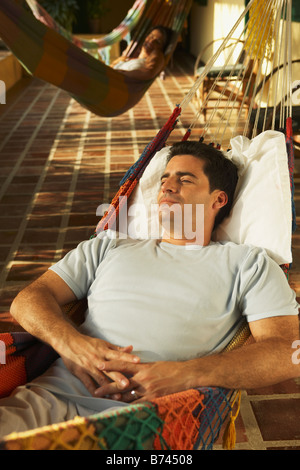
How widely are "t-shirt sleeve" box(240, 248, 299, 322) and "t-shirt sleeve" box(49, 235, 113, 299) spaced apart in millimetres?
389

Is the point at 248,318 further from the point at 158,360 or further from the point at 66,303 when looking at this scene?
the point at 66,303

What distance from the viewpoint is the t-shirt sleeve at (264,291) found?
1240 mm

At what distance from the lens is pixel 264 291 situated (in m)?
1.26

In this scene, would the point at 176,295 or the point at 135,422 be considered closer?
the point at 135,422

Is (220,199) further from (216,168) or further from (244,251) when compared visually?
(244,251)

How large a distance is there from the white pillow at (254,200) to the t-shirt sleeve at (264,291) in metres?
0.13

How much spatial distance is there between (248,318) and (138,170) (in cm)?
74

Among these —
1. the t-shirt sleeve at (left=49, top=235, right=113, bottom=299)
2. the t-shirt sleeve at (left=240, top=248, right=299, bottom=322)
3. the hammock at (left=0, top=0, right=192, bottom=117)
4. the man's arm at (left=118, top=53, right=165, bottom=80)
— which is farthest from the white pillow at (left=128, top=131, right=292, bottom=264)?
the man's arm at (left=118, top=53, right=165, bottom=80)

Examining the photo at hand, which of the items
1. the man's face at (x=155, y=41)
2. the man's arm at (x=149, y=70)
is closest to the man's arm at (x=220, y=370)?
the man's arm at (x=149, y=70)

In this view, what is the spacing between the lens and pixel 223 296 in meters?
1.29

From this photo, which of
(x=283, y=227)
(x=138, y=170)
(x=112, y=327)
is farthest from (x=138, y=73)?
(x=112, y=327)

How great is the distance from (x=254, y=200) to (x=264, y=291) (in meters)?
0.38

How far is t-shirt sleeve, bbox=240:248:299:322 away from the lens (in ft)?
4.07

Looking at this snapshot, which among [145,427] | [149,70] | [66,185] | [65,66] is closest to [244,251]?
[145,427]
